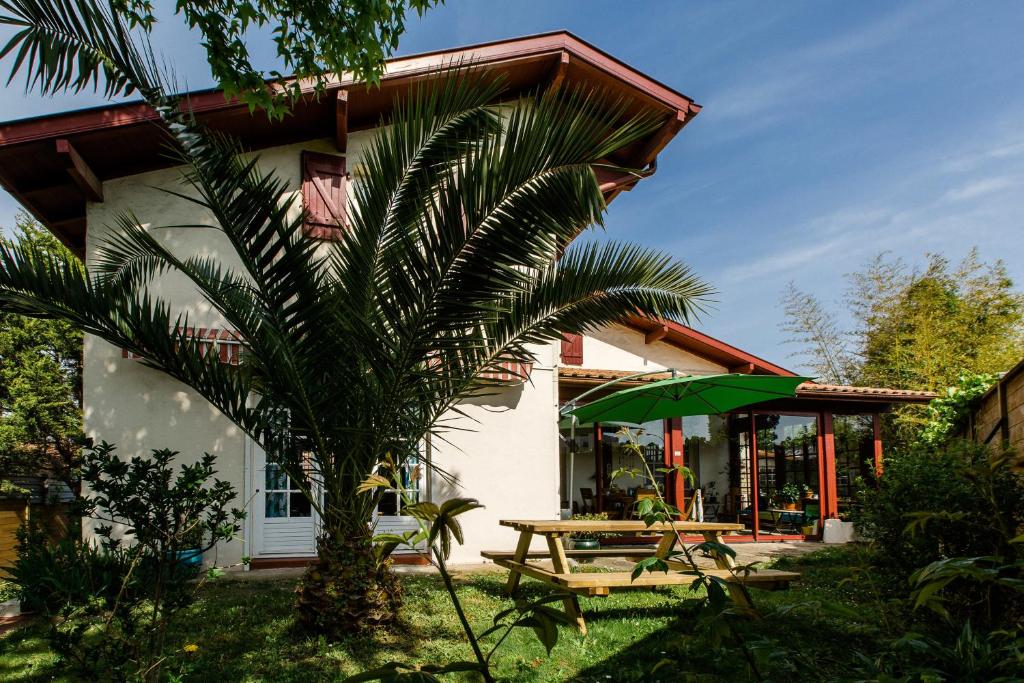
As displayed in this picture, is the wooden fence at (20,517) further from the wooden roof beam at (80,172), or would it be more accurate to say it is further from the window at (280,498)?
the wooden roof beam at (80,172)

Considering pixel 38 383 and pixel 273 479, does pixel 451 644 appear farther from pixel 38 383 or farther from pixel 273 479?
pixel 38 383

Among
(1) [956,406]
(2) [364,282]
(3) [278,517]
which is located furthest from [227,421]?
(1) [956,406]

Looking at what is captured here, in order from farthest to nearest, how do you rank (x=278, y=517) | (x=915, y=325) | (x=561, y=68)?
1. (x=915, y=325)
2. (x=561, y=68)
3. (x=278, y=517)

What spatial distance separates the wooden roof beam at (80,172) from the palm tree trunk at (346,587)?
5.22 meters

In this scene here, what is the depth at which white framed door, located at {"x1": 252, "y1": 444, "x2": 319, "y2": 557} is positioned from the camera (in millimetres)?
8383

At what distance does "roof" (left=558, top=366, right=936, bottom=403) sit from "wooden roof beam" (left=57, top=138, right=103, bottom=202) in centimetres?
696

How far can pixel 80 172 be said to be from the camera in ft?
24.6

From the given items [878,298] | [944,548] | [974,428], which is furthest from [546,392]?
[878,298]

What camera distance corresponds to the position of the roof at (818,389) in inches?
451

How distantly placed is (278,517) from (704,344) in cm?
847

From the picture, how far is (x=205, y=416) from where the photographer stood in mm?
8141

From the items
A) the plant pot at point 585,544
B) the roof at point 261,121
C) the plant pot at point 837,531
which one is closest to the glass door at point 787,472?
the plant pot at point 837,531

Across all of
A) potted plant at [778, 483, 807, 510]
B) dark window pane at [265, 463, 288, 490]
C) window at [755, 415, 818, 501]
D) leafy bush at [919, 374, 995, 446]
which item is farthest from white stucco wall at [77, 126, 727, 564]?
potted plant at [778, 483, 807, 510]

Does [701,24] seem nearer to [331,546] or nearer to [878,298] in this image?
[331,546]
